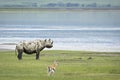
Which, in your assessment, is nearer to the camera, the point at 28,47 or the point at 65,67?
the point at 65,67

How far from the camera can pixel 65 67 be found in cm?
3591

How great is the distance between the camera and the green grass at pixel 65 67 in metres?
31.9

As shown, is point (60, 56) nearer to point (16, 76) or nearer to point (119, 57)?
point (119, 57)

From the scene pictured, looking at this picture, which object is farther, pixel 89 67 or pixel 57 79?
pixel 89 67

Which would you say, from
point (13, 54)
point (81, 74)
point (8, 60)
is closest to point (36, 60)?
point (8, 60)

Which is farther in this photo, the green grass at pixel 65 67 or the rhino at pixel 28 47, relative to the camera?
the rhino at pixel 28 47

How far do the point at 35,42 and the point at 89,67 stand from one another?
24.2 feet

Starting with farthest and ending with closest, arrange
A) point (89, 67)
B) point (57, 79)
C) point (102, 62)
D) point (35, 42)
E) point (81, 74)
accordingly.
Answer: point (35, 42) < point (102, 62) < point (89, 67) < point (81, 74) < point (57, 79)

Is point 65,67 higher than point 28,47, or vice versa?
point 65,67

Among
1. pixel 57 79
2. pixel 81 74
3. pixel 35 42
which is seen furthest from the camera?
pixel 35 42

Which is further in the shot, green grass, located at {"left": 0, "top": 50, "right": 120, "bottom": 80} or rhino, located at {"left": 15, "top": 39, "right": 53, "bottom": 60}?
rhino, located at {"left": 15, "top": 39, "right": 53, "bottom": 60}

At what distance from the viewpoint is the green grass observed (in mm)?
31859

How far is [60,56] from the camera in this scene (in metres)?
44.5

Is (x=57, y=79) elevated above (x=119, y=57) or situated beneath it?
elevated above
